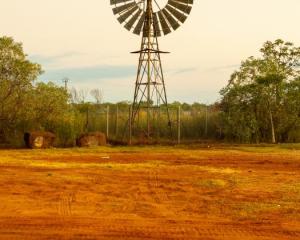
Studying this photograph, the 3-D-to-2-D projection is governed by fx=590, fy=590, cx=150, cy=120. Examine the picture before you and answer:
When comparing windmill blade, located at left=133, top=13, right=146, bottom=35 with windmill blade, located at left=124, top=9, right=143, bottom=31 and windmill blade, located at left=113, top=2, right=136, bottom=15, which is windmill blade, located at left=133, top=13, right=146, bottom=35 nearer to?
windmill blade, located at left=124, top=9, right=143, bottom=31

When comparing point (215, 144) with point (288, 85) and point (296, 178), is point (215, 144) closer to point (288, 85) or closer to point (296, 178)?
point (288, 85)

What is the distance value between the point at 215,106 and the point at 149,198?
20533 mm

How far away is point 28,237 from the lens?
26.3 ft

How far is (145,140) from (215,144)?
355cm

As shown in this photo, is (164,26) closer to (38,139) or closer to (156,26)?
(156,26)

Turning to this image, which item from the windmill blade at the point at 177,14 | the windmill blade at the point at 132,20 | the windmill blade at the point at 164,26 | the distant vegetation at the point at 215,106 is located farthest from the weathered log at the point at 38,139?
the windmill blade at the point at 177,14

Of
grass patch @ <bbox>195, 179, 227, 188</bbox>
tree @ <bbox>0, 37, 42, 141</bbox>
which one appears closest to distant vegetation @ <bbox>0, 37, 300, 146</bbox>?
tree @ <bbox>0, 37, 42, 141</bbox>

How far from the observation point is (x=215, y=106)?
31875 mm

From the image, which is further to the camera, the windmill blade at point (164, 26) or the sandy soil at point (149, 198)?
the windmill blade at point (164, 26)

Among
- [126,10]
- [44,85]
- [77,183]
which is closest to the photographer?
[77,183]

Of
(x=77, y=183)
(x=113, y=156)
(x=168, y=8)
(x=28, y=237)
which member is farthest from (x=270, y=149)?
(x=28, y=237)

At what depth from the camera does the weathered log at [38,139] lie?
2558 cm

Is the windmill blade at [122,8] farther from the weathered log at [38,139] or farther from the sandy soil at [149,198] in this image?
the sandy soil at [149,198]

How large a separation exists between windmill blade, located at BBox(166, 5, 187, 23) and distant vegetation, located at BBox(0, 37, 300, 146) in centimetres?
385
